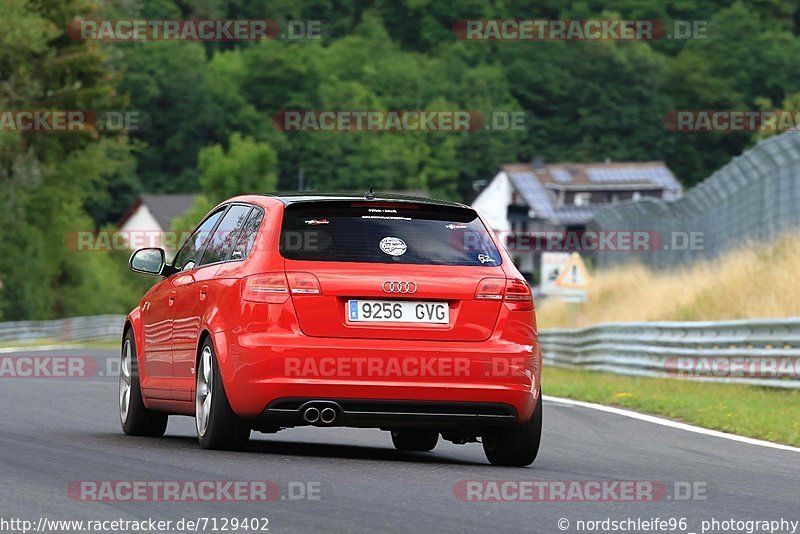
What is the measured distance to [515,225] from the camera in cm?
14000

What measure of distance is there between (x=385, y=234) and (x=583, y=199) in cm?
13075

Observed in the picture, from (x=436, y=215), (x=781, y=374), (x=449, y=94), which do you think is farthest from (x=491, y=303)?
(x=449, y=94)

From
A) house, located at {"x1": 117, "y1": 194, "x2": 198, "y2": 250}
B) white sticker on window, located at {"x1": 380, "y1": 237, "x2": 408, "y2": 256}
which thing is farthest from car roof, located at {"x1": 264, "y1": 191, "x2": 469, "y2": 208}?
house, located at {"x1": 117, "y1": 194, "x2": 198, "y2": 250}

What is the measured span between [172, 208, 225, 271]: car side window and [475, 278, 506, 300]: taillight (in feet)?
6.99

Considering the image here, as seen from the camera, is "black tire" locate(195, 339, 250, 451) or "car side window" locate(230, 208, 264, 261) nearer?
"black tire" locate(195, 339, 250, 451)

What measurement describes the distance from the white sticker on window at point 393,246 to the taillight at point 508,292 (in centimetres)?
48

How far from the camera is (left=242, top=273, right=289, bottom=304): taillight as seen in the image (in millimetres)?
10062

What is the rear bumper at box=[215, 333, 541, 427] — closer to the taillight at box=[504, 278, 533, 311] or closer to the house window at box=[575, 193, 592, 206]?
the taillight at box=[504, 278, 533, 311]

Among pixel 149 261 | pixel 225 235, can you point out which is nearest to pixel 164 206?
pixel 149 261

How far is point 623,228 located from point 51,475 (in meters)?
31.5

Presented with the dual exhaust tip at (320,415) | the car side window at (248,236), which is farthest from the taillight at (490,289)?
the car side window at (248,236)

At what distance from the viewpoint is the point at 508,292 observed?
33.9 ft

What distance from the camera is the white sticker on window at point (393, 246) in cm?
1025

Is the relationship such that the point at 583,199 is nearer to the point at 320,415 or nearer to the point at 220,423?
the point at 220,423
